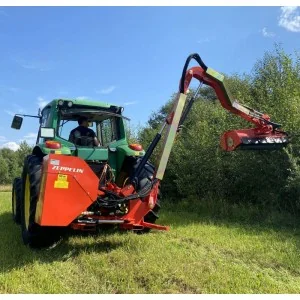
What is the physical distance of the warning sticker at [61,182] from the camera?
15.6 feet

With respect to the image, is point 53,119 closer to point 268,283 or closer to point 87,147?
point 87,147

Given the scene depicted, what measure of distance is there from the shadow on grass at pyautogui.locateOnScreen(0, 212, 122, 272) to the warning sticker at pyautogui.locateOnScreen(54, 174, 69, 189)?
997 mm

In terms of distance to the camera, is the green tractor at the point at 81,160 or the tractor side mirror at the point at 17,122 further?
the tractor side mirror at the point at 17,122

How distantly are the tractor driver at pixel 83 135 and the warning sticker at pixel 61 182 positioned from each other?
1730 mm

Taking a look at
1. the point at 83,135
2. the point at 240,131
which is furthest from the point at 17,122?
the point at 240,131

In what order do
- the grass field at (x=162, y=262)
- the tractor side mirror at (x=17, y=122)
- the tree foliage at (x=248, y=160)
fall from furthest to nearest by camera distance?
the tree foliage at (x=248, y=160)
the tractor side mirror at (x=17, y=122)
the grass field at (x=162, y=262)

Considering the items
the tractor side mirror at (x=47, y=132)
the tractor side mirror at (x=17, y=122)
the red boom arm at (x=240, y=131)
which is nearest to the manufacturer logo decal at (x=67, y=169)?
the tractor side mirror at (x=47, y=132)

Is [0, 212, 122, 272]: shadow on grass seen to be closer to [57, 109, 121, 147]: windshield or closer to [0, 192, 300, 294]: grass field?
[0, 192, 300, 294]: grass field

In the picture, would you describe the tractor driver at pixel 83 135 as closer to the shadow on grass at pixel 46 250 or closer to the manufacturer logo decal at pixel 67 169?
the shadow on grass at pixel 46 250

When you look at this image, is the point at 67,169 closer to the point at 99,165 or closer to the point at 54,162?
the point at 54,162

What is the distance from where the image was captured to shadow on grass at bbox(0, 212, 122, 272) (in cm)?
496

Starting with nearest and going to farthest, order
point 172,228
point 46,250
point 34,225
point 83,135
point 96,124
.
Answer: point 34,225 → point 46,250 → point 83,135 → point 172,228 → point 96,124

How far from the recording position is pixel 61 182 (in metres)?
4.80

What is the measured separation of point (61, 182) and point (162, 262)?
155 cm
